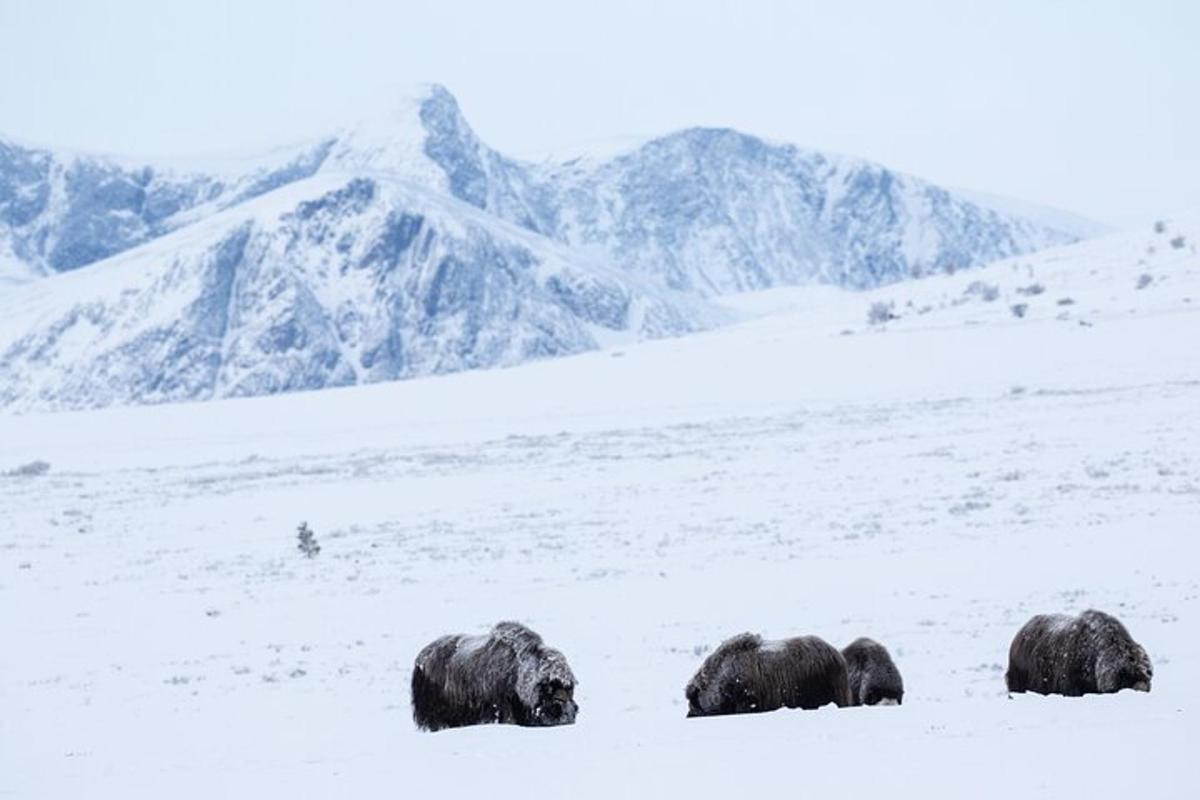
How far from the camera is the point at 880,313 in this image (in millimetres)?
75250

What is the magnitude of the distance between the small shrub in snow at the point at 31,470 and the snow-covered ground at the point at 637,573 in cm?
21

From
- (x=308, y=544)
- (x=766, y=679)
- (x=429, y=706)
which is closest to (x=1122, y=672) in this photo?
(x=766, y=679)

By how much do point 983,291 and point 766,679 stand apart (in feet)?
223

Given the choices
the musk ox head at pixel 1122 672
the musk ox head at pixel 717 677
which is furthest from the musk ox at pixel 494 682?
the musk ox head at pixel 1122 672

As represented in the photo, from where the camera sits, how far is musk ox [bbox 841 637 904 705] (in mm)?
11406

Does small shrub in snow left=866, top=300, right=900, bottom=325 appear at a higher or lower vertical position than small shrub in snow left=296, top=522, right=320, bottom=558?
higher

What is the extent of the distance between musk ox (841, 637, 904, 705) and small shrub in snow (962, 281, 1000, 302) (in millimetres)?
64423

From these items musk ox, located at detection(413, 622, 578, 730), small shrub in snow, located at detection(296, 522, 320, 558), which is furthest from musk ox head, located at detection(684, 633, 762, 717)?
small shrub in snow, located at detection(296, 522, 320, 558)

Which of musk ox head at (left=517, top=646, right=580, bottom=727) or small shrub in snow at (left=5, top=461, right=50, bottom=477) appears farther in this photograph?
small shrub in snow at (left=5, top=461, right=50, bottom=477)

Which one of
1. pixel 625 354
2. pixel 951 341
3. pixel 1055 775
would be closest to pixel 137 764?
pixel 1055 775

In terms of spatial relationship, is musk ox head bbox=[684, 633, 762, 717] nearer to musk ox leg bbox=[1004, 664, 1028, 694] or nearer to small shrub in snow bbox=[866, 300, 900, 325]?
musk ox leg bbox=[1004, 664, 1028, 694]

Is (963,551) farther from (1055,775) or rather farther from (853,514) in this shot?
(1055,775)

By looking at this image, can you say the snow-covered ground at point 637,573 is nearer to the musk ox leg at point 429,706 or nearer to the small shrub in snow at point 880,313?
the musk ox leg at point 429,706

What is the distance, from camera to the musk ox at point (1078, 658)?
10422 mm
